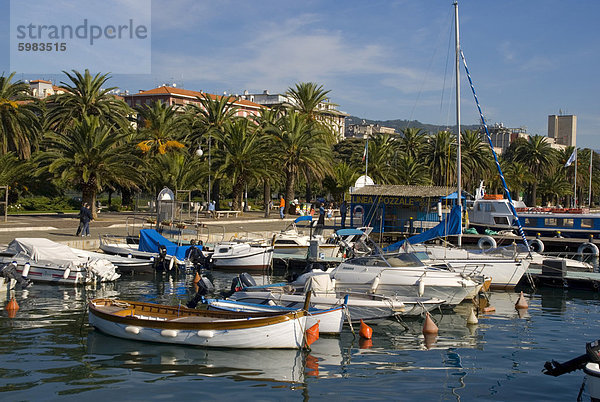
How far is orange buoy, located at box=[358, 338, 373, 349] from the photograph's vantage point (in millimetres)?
17375

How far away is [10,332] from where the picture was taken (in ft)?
58.3

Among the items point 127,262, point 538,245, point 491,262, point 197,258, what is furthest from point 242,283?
point 538,245

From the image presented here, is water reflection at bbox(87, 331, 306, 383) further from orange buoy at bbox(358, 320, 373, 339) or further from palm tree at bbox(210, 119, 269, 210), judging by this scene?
palm tree at bbox(210, 119, 269, 210)

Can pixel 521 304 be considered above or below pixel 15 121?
below

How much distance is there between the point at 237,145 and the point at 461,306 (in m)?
33.6

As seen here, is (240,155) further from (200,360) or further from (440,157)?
(200,360)

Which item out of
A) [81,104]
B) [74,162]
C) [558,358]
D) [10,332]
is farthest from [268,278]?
[81,104]

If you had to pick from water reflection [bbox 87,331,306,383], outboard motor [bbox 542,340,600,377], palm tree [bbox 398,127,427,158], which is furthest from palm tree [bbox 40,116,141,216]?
palm tree [bbox 398,127,427,158]

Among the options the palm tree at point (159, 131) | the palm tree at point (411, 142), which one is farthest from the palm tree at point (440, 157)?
the palm tree at point (159, 131)

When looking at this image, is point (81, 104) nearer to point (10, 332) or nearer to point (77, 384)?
point (10, 332)

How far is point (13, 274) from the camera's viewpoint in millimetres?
24297

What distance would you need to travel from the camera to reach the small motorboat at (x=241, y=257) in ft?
105

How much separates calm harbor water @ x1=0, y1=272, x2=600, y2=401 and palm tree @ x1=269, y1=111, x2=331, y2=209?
37232 mm

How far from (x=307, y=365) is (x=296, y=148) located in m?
43.0
